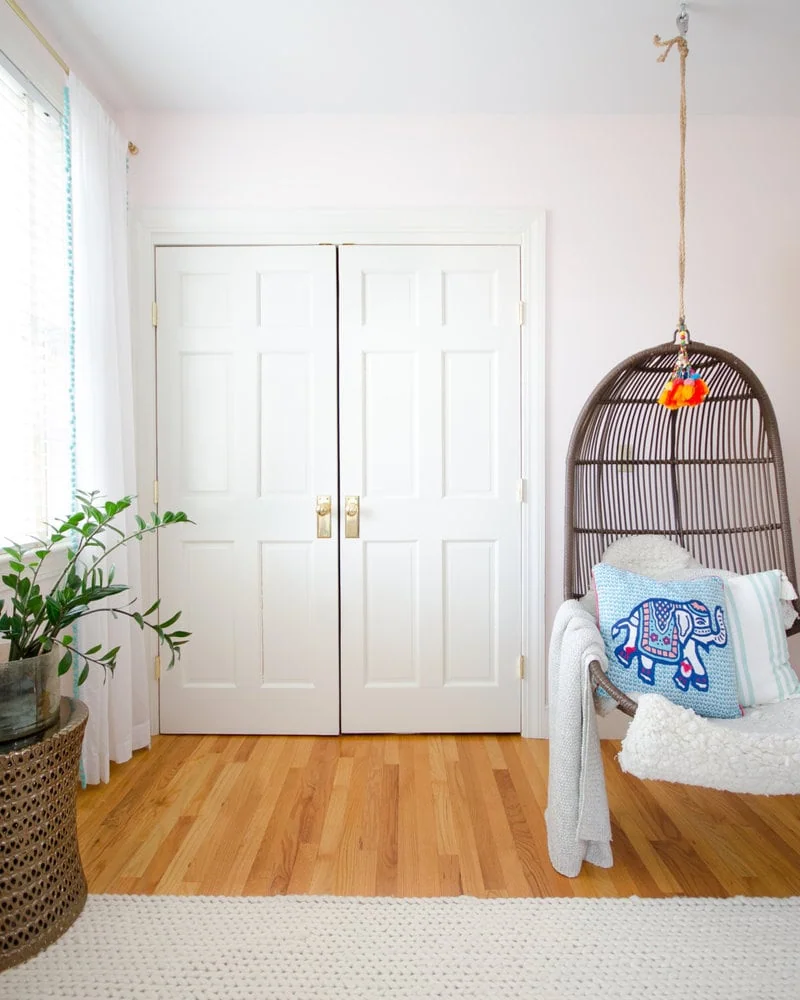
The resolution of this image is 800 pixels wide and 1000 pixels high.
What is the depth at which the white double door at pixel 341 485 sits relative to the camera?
281 cm

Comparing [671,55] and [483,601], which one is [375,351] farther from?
[671,55]

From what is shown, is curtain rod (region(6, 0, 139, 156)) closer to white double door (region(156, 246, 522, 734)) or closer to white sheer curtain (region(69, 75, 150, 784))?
white sheer curtain (region(69, 75, 150, 784))

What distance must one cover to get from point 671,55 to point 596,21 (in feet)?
1.21

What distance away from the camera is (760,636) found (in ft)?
6.97

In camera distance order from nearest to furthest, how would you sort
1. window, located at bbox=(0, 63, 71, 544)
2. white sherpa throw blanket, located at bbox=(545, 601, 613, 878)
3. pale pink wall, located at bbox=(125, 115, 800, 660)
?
1. white sherpa throw blanket, located at bbox=(545, 601, 613, 878)
2. window, located at bbox=(0, 63, 71, 544)
3. pale pink wall, located at bbox=(125, 115, 800, 660)

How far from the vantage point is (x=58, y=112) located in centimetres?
226

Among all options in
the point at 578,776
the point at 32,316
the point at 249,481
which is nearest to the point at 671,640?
the point at 578,776

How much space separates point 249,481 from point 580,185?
1.79m

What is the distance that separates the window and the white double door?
1.73 feet

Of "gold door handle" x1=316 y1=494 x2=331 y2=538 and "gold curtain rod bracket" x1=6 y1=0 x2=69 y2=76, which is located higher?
"gold curtain rod bracket" x1=6 y1=0 x2=69 y2=76

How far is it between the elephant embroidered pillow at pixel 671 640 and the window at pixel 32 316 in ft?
5.92

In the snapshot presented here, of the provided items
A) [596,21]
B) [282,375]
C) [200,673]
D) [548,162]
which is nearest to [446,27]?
[596,21]

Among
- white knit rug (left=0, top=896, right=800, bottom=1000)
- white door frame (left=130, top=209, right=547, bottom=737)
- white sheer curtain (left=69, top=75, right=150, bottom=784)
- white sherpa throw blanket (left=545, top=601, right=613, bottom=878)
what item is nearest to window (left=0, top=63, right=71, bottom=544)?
white sheer curtain (left=69, top=75, right=150, bottom=784)

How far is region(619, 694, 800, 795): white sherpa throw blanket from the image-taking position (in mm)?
1605
